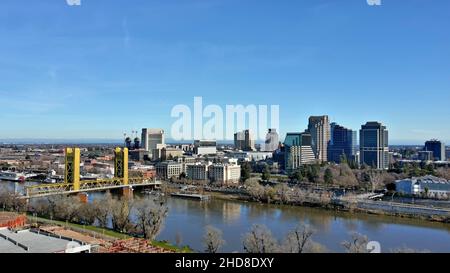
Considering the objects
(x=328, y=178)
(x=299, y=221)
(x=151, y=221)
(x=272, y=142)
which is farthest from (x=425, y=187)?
(x=272, y=142)

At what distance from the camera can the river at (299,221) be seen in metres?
4.21

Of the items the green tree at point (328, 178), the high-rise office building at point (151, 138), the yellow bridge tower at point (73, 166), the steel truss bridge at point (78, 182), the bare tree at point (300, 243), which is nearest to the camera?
the bare tree at point (300, 243)

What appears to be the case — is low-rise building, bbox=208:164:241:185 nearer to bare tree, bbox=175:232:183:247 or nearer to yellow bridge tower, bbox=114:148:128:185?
yellow bridge tower, bbox=114:148:128:185

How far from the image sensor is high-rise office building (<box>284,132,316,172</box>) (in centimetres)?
1407

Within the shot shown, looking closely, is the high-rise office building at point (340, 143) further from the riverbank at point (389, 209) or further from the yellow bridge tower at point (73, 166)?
the yellow bridge tower at point (73, 166)

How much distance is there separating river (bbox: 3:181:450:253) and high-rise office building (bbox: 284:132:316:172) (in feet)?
23.2

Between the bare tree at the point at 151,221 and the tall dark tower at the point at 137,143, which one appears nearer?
the bare tree at the point at 151,221

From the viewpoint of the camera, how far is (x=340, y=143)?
1664 cm

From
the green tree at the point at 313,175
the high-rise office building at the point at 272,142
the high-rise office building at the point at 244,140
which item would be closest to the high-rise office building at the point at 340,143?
the high-rise office building at the point at 272,142

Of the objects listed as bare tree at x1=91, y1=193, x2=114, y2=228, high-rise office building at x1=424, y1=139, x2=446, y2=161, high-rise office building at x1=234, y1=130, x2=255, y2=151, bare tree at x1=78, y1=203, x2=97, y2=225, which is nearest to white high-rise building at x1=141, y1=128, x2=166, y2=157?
high-rise office building at x1=234, y1=130, x2=255, y2=151

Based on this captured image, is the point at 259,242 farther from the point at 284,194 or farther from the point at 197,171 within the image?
the point at 197,171

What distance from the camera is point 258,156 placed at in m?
18.5

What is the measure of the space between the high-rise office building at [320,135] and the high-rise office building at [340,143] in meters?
0.29
